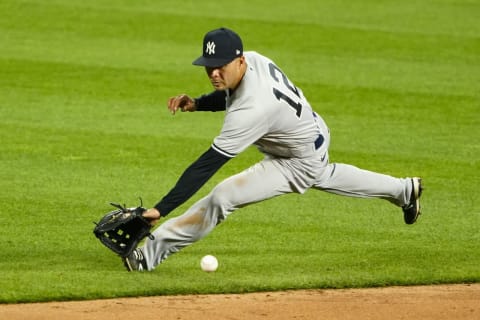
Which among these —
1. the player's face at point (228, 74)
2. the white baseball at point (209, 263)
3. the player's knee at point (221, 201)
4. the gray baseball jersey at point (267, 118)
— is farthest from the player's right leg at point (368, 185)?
the player's face at point (228, 74)

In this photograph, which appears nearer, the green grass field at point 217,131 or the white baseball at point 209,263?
the white baseball at point 209,263

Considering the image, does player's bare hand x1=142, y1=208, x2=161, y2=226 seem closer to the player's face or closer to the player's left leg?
the player's left leg

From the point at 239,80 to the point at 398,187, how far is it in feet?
4.87

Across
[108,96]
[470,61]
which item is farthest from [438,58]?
[108,96]

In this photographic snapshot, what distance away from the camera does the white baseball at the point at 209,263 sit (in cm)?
712

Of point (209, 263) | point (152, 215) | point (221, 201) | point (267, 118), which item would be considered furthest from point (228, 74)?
point (209, 263)

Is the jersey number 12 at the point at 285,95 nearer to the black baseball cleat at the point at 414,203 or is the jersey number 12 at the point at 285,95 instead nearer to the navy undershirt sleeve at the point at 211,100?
the navy undershirt sleeve at the point at 211,100

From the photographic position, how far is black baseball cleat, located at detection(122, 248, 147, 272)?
705cm

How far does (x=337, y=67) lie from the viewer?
14039mm

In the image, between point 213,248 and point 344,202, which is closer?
point 213,248

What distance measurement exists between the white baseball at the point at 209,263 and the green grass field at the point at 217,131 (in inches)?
2.8

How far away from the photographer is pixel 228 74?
6.69 meters

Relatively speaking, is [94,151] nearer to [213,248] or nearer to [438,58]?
[213,248]

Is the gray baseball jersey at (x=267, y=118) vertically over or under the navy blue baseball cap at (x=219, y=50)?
under
